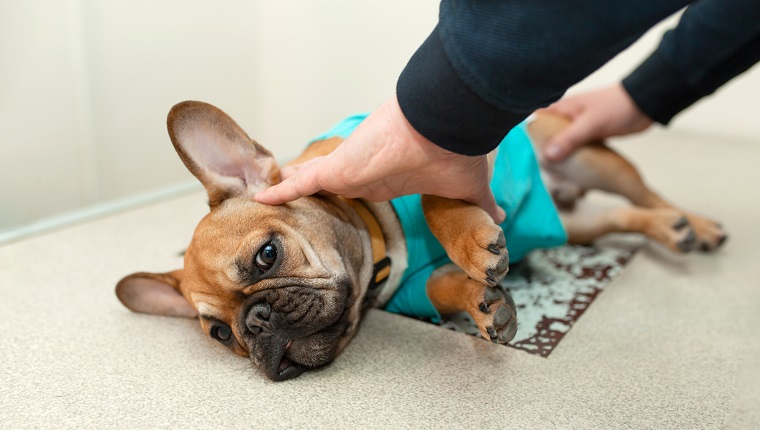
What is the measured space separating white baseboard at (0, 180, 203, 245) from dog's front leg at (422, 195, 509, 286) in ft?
4.01

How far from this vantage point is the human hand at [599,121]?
209 centimetres

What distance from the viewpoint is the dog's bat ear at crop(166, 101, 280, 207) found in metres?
1.35

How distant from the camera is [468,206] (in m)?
1.29

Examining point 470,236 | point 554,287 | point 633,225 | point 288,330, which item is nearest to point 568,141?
point 633,225

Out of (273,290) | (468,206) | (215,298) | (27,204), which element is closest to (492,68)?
(468,206)

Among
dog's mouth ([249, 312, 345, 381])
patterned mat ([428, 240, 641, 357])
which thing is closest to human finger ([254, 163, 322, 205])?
dog's mouth ([249, 312, 345, 381])

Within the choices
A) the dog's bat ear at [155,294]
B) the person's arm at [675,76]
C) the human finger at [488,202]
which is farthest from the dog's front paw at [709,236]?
the dog's bat ear at [155,294]

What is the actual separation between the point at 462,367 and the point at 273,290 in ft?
1.29

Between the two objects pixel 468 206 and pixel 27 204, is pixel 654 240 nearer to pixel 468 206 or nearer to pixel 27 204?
pixel 468 206

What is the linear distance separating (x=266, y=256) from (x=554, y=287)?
0.79 meters

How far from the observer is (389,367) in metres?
1.31

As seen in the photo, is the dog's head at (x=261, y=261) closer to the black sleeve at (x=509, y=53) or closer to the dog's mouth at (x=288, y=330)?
the dog's mouth at (x=288, y=330)

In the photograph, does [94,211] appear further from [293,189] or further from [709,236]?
[709,236]

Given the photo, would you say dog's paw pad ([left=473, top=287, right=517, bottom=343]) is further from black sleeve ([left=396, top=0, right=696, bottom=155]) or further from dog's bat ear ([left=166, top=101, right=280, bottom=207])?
dog's bat ear ([left=166, top=101, right=280, bottom=207])
